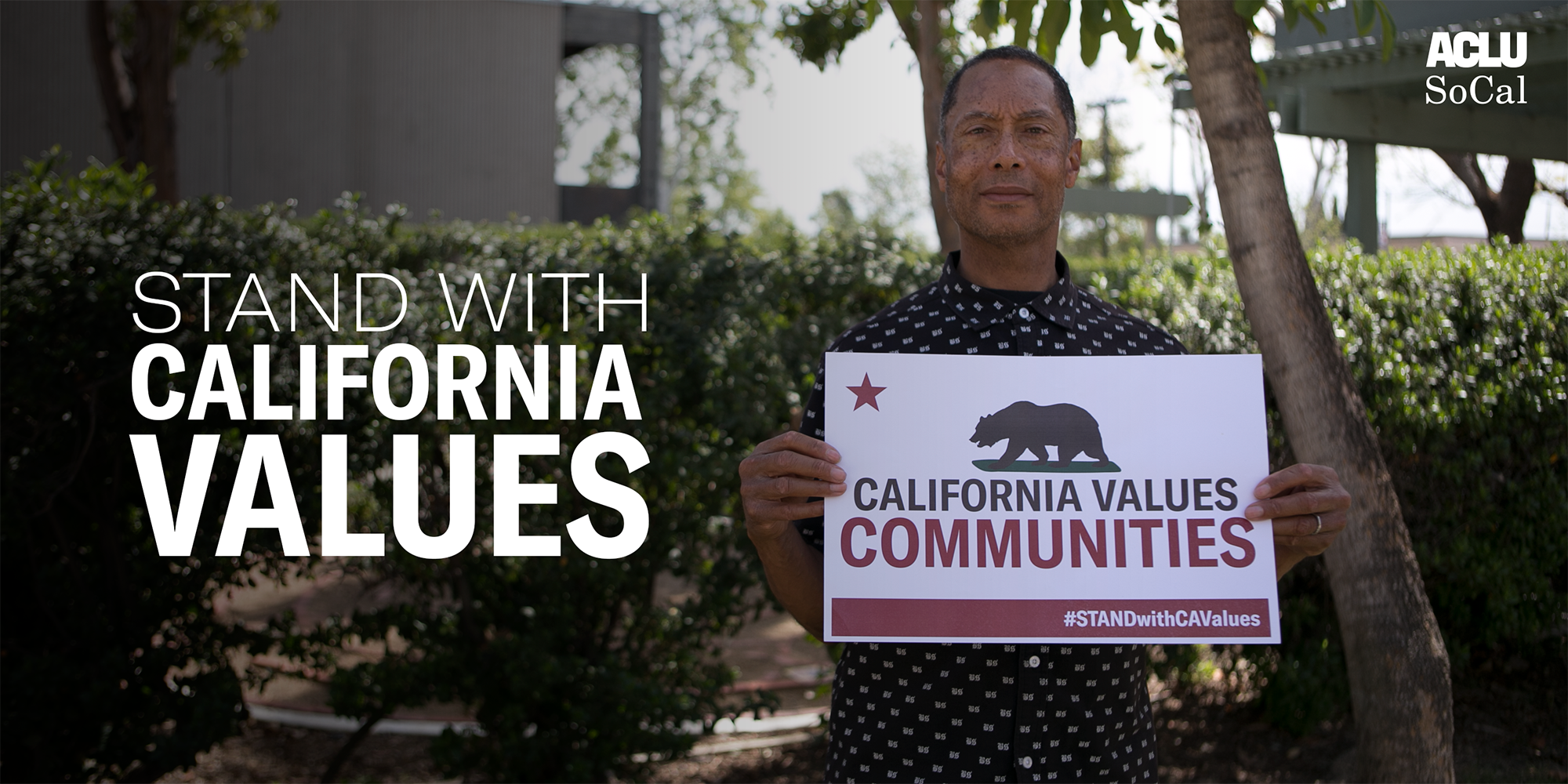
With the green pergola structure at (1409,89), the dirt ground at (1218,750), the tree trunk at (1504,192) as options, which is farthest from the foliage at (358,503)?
the tree trunk at (1504,192)

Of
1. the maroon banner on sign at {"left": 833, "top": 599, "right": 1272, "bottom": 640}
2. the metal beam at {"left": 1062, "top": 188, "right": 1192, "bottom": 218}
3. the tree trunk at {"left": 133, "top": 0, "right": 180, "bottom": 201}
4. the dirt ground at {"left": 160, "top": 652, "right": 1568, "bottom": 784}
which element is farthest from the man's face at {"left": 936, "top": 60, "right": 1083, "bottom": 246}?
the tree trunk at {"left": 133, "top": 0, "right": 180, "bottom": 201}

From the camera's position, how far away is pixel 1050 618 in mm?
2051

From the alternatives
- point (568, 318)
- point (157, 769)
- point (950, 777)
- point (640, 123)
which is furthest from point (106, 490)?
point (640, 123)

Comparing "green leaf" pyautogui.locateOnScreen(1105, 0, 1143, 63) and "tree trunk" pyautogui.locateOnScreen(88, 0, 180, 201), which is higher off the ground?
"tree trunk" pyautogui.locateOnScreen(88, 0, 180, 201)

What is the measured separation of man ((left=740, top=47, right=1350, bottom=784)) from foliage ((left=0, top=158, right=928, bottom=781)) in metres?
2.63

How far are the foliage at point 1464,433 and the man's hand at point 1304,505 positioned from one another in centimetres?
257

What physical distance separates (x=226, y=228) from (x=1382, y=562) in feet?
15.0

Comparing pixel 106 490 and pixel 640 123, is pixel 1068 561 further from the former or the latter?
pixel 640 123

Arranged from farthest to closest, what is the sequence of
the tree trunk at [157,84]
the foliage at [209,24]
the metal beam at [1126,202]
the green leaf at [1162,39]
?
the foliage at [209,24], the tree trunk at [157,84], the metal beam at [1126,202], the green leaf at [1162,39]

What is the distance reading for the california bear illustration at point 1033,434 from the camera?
6.93 feet

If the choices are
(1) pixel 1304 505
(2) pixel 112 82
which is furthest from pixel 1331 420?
(2) pixel 112 82

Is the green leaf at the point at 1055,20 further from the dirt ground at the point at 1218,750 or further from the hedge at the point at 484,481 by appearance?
the dirt ground at the point at 1218,750

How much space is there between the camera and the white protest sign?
2055 mm

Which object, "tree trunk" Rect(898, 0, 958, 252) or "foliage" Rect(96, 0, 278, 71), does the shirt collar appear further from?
"foliage" Rect(96, 0, 278, 71)
